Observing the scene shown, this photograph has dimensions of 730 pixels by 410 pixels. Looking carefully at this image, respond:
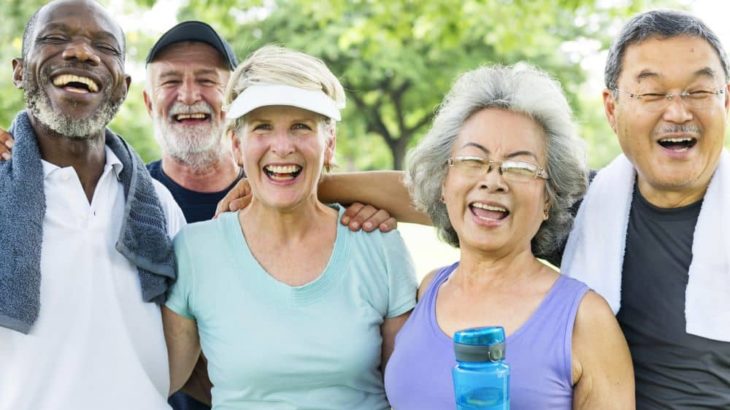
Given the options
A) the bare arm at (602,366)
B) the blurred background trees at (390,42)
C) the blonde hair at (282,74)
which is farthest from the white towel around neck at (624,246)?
the blurred background trees at (390,42)

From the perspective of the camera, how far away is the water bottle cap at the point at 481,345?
1988mm

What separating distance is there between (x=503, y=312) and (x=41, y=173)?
1570 millimetres

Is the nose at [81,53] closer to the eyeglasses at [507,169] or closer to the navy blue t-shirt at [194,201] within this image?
the navy blue t-shirt at [194,201]

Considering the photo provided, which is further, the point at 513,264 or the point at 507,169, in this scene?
the point at 513,264

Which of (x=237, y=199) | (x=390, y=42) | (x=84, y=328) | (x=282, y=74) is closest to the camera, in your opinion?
(x=84, y=328)

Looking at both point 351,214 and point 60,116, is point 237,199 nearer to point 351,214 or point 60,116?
point 351,214

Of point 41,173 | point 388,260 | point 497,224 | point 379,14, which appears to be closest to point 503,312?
point 497,224

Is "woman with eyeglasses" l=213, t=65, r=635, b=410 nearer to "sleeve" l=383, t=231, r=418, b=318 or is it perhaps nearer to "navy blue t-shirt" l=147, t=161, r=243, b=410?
"sleeve" l=383, t=231, r=418, b=318

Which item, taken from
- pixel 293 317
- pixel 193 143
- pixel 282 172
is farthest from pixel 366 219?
pixel 193 143

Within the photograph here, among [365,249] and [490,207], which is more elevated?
[490,207]

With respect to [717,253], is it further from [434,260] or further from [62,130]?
[434,260]

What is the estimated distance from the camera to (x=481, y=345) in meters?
1.99

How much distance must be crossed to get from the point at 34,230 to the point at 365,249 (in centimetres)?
108

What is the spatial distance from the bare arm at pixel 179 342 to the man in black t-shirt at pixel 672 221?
4.52 feet
